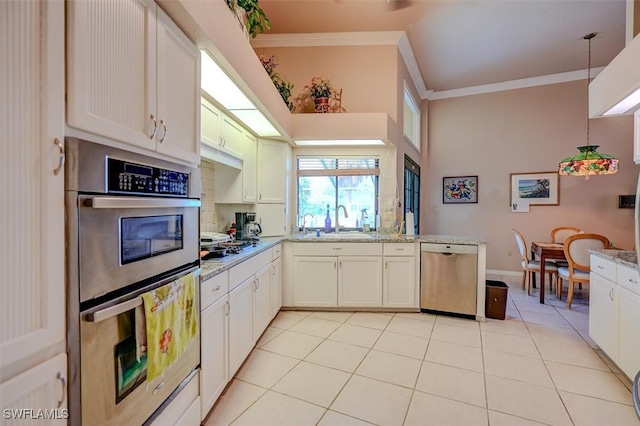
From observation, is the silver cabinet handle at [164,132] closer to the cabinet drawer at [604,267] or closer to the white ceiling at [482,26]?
the white ceiling at [482,26]

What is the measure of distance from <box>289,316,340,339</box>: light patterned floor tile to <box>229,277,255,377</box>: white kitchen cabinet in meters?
0.67

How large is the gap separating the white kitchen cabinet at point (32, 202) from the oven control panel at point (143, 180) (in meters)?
0.18

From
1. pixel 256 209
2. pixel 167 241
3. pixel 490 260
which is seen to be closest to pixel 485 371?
pixel 167 241

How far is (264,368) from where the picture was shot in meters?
2.26

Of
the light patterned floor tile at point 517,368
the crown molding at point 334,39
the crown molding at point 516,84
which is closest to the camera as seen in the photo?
the light patterned floor tile at point 517,368

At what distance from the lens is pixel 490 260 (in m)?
5.56

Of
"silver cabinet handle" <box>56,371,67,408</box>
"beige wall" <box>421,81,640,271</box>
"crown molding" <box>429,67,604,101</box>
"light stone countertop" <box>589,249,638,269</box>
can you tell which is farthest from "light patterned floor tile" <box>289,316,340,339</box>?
"crown molding" <box>429,67,604,101</box>

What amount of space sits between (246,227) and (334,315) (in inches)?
55.0

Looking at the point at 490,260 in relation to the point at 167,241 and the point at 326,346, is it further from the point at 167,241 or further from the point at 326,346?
the point at 167,241

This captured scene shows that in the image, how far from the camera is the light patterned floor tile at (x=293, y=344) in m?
2.52

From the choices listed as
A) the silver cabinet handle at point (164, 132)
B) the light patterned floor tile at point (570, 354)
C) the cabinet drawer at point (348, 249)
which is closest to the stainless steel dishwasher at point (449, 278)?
the cabinet drawer at point (348, 249)

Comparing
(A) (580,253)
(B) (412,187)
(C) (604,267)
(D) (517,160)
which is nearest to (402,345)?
(C) (604,267)

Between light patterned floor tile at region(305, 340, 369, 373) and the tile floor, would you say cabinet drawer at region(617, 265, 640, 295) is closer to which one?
the tile floor

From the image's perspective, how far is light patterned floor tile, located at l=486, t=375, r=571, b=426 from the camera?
5.72ft
